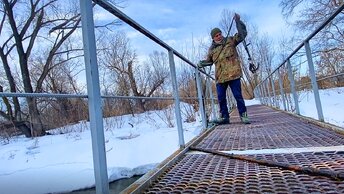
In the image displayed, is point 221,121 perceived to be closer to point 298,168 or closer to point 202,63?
point 202,63

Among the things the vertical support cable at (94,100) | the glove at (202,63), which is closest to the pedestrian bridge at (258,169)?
the vertical support cable at (94,100)

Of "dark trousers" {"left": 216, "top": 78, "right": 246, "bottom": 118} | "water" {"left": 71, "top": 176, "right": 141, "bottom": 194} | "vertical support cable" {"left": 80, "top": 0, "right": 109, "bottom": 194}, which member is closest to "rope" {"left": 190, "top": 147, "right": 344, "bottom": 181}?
"vertical support cable" {"left": 80, "top": 0, "right": 109, "bottom": 194}

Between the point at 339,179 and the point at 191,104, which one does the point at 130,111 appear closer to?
the point at 191,104

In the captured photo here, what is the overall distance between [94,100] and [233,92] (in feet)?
9.92

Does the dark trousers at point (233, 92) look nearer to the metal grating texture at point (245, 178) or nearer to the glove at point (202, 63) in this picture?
the glove at point (202, 63)

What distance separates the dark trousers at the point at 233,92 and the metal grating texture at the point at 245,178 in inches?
84.5

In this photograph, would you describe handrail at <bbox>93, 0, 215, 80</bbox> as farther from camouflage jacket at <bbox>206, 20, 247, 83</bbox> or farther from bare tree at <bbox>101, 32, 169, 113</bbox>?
bare tree at <bbox>101, 32, 169, 113</bbox>

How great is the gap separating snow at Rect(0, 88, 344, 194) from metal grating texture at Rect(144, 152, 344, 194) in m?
4.26

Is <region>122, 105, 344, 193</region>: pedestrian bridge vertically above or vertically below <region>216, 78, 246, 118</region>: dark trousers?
below

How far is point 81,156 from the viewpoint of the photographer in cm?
789

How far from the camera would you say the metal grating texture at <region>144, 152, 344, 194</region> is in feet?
4.12

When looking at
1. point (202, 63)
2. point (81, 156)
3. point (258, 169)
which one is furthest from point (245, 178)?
point (81, 156)

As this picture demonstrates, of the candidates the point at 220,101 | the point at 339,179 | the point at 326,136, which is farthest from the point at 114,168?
the point at 339,179

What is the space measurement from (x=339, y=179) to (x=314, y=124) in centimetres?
205
